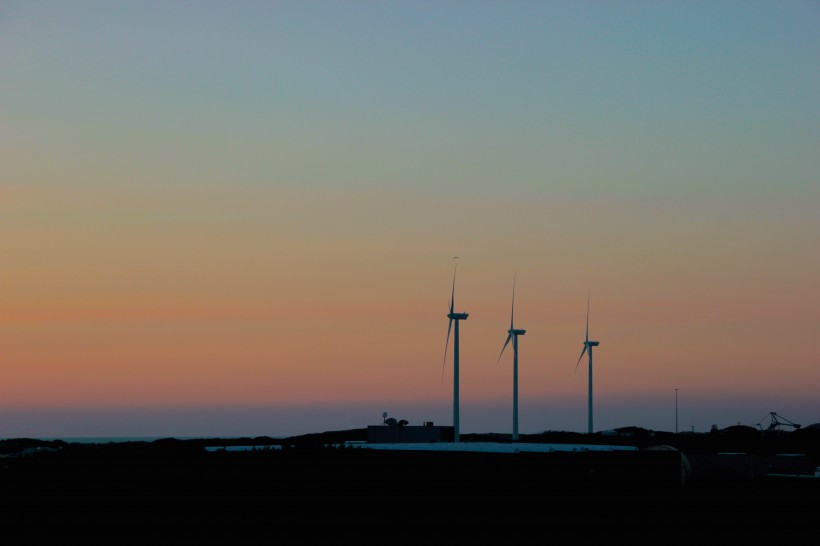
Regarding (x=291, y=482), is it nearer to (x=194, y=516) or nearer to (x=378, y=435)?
(x=194, y=516)

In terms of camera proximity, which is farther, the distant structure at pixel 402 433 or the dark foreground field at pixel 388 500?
the distant structure at pixel 402 433

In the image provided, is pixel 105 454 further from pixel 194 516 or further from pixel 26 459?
pixel 194 516

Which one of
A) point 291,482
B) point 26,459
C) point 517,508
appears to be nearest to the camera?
point 517,508

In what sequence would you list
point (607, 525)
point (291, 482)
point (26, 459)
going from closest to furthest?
point (607, 525) < point (291, 482) < point (26, 459)

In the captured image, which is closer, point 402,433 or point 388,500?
point 388,500

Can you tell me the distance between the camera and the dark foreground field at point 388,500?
81.1 metres

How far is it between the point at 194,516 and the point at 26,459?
7607 centimetres

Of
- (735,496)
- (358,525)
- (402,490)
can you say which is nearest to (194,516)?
(358,525)

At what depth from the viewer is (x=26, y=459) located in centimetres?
15612

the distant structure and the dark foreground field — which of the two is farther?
the distant structure

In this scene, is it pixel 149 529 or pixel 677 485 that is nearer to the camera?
pixel 149 529

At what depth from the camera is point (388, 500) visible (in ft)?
336

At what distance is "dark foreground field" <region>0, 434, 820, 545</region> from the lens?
266 feet

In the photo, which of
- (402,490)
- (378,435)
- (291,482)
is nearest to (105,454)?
(378,435)
